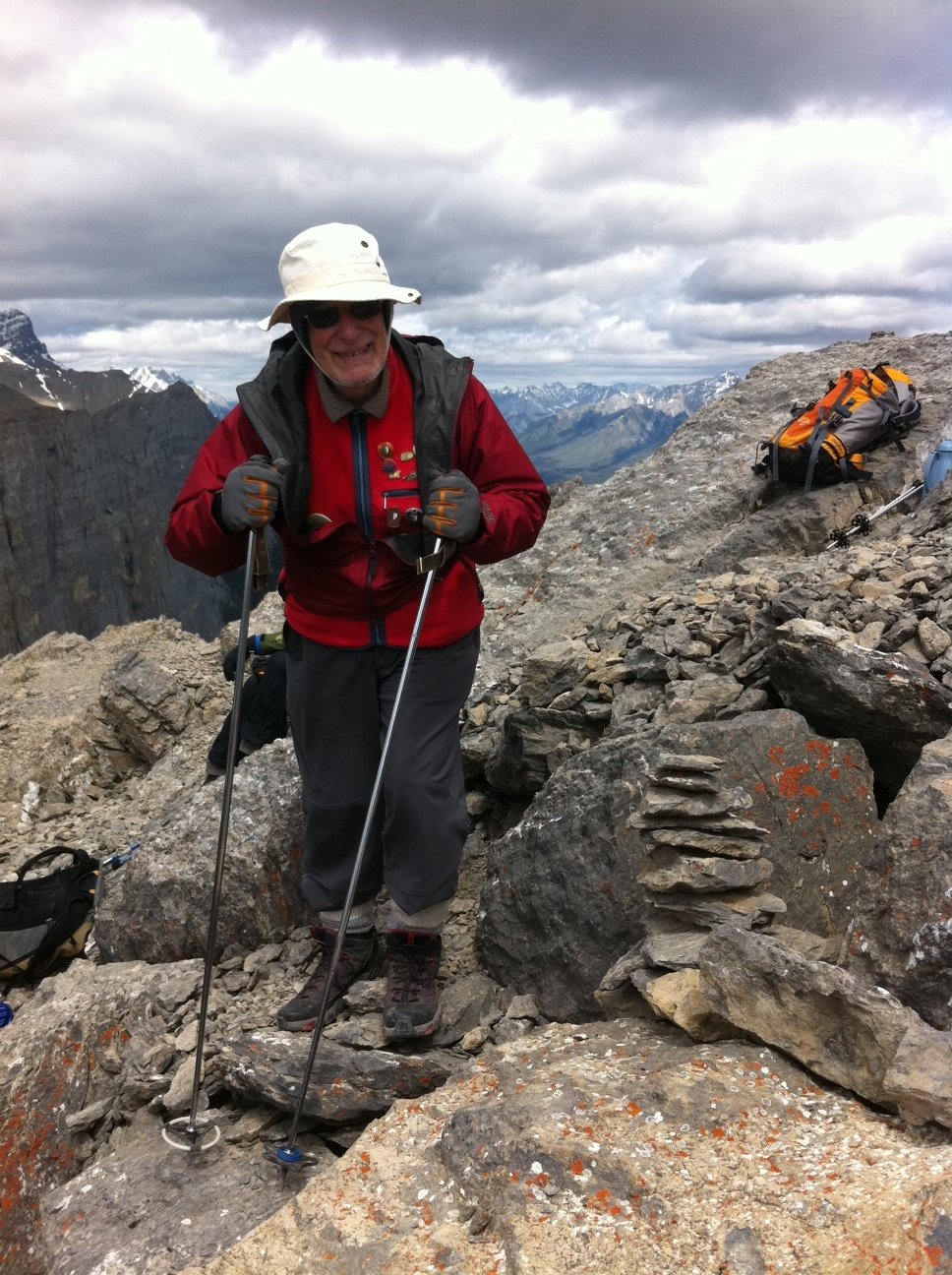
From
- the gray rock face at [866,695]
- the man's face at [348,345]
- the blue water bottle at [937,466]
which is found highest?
the man's face at [348,345]

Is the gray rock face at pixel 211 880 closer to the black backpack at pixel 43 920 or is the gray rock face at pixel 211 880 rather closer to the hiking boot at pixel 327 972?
the hiking boot at pixel 327 972

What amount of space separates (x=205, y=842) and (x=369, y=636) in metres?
2.37

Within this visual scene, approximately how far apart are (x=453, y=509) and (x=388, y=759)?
54.6 inches

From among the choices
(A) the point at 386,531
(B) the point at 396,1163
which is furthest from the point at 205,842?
(B) the point at 396,1163

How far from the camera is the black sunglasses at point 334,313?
409 centimetres

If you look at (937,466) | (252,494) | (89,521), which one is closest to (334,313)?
(252,494)

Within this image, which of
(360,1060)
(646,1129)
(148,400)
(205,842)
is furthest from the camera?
(148,400)

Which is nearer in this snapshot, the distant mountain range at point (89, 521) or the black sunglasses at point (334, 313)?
the black sunglasses at point (334, 313)

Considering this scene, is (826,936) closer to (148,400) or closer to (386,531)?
(386,531)

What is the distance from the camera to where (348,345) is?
4.14 m

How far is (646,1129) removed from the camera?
2.95m

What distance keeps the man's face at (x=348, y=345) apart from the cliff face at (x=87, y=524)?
87170mm

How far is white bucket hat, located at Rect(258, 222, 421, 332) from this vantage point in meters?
3.98

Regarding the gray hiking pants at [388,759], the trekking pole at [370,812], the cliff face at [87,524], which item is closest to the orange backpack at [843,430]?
the gray hiking pants at [388,759]
